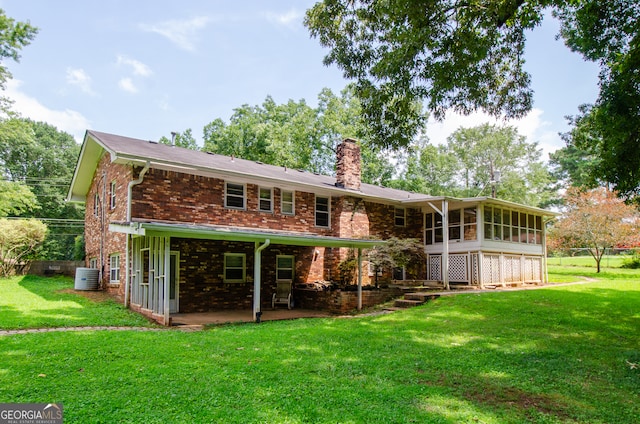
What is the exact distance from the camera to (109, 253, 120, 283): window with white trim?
46.1 feet

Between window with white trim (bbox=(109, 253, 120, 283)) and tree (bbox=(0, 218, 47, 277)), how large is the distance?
693cm

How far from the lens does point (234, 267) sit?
14.4 m

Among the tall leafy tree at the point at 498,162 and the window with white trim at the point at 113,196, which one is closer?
the window with white trim at the point at 113,196

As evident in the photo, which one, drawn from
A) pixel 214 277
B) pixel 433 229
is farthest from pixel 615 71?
pixel 214 277

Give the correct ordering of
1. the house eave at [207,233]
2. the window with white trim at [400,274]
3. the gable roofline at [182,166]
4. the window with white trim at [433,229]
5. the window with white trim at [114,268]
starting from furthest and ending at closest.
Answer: the window with white trim at [433,229] → the window with white trim at [400,274] → the window with white trim at [114,268] → the gable roofline at [182,166] → the house eave at [207,233]

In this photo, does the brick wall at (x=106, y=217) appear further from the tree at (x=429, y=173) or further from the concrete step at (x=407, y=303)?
the tree at (x=429, y=173)

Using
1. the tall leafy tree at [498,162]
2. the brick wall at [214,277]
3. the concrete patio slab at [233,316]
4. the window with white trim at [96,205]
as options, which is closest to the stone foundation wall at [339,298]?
the concrete patio slab at [233,316]

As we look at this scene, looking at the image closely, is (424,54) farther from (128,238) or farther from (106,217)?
(106,217)

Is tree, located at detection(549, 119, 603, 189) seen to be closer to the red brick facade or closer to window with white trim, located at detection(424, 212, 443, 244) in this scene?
window with white trim, located at detection(424, 212, 443, 244)

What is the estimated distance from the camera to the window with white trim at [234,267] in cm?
1416

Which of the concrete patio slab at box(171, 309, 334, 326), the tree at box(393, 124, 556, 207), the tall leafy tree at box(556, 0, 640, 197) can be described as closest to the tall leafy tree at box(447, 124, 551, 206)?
the tree at box(393, 124, 556, 207)

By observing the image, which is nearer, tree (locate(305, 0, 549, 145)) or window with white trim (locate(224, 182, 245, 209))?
tree (locate(305, 0, 549, 145))
